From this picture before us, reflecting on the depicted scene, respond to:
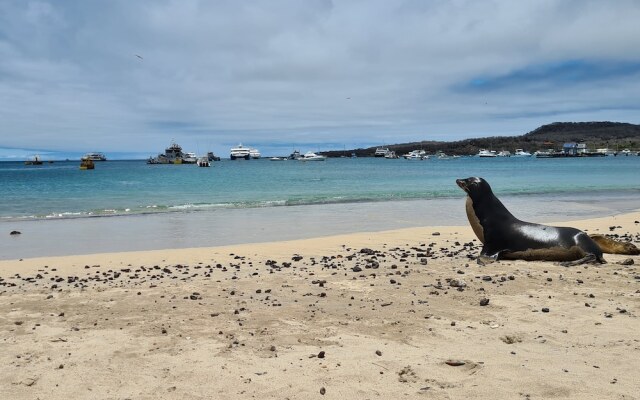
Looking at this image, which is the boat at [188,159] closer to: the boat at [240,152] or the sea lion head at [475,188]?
the boat at [240,152]

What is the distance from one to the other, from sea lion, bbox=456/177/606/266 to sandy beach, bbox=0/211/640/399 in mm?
350

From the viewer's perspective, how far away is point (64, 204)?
93.6 ft

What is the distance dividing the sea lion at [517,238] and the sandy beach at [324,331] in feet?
1.15

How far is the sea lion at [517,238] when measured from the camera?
964 cm

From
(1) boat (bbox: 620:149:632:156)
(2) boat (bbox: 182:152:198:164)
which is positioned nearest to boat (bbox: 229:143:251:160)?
(2) boat (bbox: 182:152:198:164)

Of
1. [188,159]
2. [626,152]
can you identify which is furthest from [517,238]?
[626,152]

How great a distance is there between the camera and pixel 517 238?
33.3 feet

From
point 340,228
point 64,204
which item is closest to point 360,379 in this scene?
point 340,228

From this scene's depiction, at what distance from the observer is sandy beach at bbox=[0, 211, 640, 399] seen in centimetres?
454

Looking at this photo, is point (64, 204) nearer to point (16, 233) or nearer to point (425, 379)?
point (16, 233)

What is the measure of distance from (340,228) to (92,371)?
12.3 metres

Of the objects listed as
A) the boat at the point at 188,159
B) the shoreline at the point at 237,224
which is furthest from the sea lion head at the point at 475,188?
the boat at the point at 188,159

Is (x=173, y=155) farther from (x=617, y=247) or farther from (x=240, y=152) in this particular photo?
(x=617, y=247)

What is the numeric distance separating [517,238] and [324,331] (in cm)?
558
